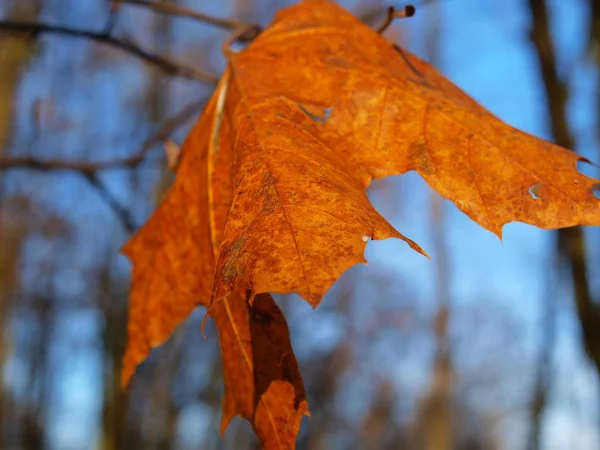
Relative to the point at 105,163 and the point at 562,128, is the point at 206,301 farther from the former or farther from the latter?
the point at 562,128

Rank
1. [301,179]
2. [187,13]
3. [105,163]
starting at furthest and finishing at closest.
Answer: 1. [105,163]
2. [187,13]
3. [301,179]

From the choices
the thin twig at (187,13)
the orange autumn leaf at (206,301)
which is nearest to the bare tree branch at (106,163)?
the thin twig at (187,13)

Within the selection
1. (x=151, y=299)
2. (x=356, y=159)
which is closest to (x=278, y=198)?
(x=356, y=159)

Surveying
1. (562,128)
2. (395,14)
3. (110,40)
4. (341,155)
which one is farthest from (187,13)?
(562,128)

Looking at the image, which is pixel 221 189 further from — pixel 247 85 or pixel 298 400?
pixel 298 400

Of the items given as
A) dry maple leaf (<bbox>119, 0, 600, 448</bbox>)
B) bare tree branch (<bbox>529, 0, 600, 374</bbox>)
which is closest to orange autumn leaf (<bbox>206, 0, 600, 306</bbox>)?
dry maple leaf (<bbox>119, 0, 600, 448</bbox>)
